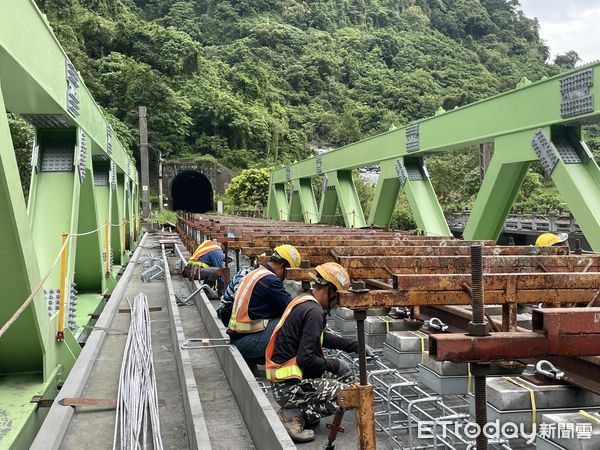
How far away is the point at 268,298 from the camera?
4707 millimetres

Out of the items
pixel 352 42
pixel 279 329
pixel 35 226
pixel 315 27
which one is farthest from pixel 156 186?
pixel 315 27

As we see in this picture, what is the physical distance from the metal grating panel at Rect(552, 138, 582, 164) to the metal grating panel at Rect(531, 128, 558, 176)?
0.09 meters

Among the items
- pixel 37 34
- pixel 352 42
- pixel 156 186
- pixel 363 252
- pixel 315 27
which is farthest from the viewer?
pixel 315 27

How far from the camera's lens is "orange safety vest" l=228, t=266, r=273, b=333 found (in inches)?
184

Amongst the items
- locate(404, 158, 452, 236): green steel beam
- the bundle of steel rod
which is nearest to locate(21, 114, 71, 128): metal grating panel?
the bundle of steel rod

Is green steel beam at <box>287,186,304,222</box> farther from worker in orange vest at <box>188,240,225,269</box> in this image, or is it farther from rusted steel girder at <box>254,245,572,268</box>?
rusted steel girder at <box>254,245,572,268</box>

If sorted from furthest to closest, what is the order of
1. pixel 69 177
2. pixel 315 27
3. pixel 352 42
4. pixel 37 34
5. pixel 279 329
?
pixel 315 27 < pixel 352 42 < pixel 69 177 < pixel 37 34 < pixel 279 329

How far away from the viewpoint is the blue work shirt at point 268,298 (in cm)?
466

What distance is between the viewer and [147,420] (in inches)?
156

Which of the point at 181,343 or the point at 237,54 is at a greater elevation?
the point at 237,54

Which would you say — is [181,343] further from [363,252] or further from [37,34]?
[37,34]

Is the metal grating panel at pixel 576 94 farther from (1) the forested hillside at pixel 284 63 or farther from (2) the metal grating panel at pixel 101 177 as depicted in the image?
(1) the forested hillside at pixel 284 63

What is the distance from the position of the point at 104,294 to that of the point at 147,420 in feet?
16.9

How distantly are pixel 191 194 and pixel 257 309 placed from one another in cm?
4365
